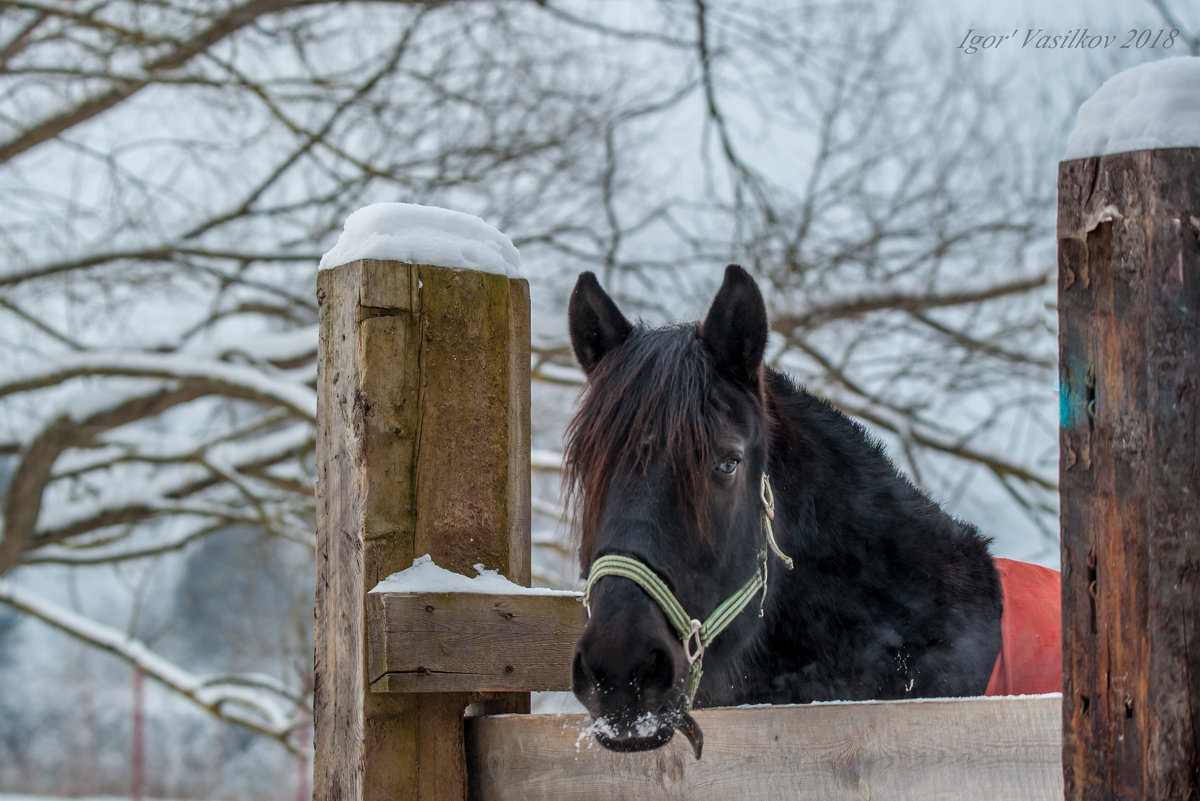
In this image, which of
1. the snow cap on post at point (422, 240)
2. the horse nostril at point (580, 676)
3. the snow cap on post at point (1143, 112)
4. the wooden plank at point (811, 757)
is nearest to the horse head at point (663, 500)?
the horse nostril at point (580, 676)

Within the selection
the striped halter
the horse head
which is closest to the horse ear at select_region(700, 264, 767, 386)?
the horse head

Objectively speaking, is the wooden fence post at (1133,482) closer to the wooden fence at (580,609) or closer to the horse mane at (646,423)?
the wooden fence at (580,609)

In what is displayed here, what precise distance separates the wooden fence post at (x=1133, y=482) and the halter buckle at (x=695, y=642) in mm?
745

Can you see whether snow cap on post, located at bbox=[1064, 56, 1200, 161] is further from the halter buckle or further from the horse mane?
the halter buckle

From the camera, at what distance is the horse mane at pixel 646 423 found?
1871mm

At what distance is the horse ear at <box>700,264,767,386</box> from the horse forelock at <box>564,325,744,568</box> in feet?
0.13

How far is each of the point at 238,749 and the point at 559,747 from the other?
57.4 feet

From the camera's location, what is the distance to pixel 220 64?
7.24 meters

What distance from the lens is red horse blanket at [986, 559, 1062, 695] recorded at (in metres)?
2.24

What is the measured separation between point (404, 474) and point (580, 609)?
0.42 metres

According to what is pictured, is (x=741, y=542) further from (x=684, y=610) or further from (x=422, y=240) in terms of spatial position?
(x=422, y=240)

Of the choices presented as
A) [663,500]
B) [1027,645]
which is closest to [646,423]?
[663,500]

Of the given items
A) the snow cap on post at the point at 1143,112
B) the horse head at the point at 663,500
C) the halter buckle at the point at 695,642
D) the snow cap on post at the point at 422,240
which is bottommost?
the halter buckle at the point at 695,642

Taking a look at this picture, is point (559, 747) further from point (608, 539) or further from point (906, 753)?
point (906, 753)
